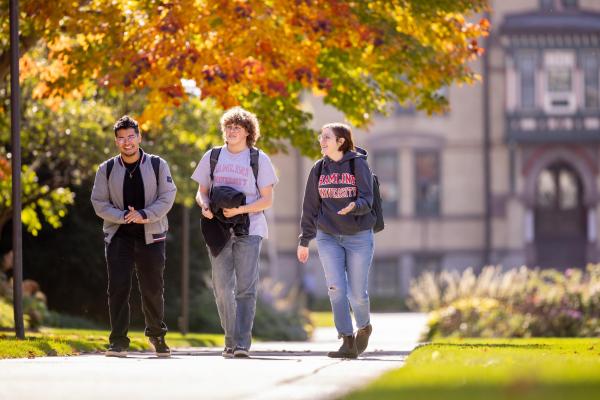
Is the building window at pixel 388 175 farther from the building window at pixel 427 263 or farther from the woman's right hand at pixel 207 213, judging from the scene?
the woman's right hand at pixel 207 213

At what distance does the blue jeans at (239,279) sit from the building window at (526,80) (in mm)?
36920

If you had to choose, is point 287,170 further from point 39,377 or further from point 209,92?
point 39,377

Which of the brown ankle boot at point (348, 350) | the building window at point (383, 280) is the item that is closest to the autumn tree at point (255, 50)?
the brown ankle boot at point (348, 350)

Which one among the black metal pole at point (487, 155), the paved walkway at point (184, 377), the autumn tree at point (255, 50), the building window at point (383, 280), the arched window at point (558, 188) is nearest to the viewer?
the paved walkway at point (184, 377)

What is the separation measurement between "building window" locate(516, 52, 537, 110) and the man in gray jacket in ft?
120

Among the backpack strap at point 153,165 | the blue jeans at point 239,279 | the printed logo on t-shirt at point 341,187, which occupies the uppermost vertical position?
the backpack strap at point 153,165

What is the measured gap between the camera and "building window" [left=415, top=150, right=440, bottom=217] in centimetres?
4781

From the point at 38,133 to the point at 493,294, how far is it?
8186mm

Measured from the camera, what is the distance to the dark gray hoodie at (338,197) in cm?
1139

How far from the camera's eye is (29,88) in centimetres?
2247

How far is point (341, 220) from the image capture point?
11.4m

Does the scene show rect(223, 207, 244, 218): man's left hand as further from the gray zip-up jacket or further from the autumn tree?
the autumn tree

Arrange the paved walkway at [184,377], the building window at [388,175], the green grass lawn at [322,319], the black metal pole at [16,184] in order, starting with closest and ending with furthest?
the paved walkway at [184,377] < the black metal pole at [16,184] < the green grass lawn at [322,319] < the building window at [388,175]

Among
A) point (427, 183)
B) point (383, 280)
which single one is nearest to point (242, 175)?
point (383, 280)
